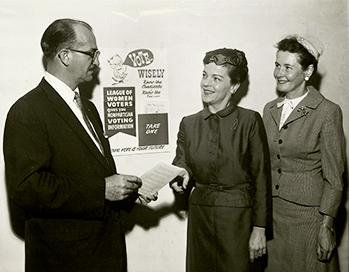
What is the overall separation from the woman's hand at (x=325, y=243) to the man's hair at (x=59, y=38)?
2.07 metres

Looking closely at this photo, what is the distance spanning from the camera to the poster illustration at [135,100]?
282cm

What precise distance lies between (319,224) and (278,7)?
1.91 m

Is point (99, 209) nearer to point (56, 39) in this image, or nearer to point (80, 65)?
point (80, 65)

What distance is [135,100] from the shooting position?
9.54ft

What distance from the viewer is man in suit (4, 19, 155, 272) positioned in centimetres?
193

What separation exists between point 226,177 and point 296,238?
0.69 metres

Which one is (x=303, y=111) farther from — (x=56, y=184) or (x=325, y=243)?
(x=56, y=184)

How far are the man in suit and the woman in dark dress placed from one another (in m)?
0.55

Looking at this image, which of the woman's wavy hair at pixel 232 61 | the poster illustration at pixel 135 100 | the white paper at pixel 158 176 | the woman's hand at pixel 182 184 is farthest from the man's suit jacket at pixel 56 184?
the woman's wavy hair at pixel 232 61

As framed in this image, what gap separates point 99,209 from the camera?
207 cm

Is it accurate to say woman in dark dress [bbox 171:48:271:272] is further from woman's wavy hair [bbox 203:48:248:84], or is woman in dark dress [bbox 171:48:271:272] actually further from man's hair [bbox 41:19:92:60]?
man's hair [bbox 41:19:92:60]

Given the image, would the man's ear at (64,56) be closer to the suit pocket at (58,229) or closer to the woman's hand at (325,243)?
the suit pocket at (58,229)

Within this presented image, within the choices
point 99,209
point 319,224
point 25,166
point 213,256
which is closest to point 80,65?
point 25,166

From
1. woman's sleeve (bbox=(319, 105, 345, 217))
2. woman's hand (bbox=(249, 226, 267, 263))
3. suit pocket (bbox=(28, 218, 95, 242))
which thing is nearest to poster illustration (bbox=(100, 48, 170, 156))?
suit pocket (bbox=(28, 218, 95, 242))
